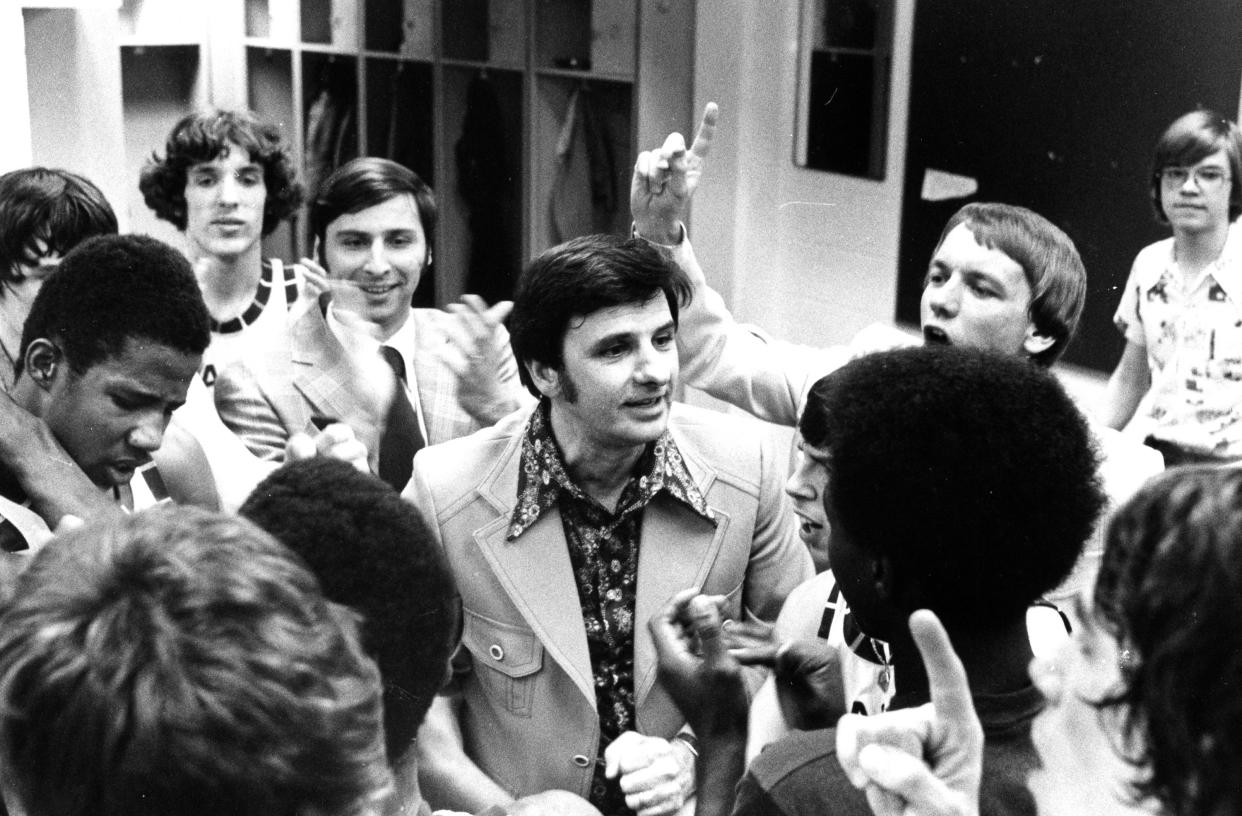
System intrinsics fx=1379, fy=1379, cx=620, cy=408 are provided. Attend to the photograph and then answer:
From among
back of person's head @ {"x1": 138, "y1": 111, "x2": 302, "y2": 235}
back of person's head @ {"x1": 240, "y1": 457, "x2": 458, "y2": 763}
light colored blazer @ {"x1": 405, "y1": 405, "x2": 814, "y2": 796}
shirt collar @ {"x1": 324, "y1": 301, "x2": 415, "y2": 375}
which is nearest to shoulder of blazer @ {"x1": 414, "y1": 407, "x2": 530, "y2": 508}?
light colored blazer @ {"x1": 405, "y1": 405, "x2": 814, "y2": 796}

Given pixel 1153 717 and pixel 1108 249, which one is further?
pixel 1108 249

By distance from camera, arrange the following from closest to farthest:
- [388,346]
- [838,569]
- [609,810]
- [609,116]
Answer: [838,569]
[609,810]
[388,346]
[609,116]

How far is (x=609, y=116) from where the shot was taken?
17.5 feet

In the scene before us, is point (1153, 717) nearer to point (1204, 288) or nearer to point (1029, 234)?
point (1029, 234)

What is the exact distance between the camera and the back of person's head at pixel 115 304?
72.1 inches

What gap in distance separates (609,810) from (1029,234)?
1170 mm

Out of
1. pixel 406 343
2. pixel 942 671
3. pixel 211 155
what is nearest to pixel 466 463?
pixel 406 343

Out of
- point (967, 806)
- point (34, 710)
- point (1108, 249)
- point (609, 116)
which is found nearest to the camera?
point (34, 710)

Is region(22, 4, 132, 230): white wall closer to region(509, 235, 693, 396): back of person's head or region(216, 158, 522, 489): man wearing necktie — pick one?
region(216, 158, 522, 489): man wearing necktie

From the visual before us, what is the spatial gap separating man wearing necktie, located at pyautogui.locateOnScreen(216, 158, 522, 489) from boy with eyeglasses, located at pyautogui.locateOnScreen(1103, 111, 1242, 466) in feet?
5.31

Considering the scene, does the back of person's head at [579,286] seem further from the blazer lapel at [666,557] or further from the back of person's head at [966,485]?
the back of person's head at [966,485]

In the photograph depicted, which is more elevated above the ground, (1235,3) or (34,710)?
(1235,3)

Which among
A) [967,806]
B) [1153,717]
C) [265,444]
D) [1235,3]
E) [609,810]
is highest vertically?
[1235,3]

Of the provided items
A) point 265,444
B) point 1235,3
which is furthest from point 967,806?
point 1235,3
